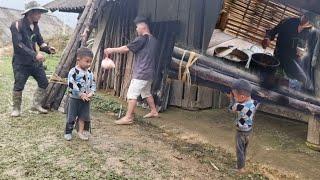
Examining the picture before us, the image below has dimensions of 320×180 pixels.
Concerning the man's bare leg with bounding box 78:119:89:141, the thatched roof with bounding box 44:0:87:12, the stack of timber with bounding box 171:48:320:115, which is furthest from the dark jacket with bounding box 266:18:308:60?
the thatched roof with bounding box 44:0:87:12

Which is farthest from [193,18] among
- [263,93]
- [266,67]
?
[263,93]

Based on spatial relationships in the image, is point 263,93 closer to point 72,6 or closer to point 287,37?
point 287,37

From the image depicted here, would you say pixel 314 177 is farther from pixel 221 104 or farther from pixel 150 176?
pixel 221 104

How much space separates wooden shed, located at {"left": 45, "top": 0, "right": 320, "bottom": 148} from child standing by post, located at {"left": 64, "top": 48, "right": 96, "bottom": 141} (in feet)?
4.41

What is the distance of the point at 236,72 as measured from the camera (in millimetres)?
5664

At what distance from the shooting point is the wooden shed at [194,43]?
224 inches

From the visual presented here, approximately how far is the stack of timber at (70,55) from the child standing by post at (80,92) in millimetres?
1432

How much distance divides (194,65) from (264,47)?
58.5 inches

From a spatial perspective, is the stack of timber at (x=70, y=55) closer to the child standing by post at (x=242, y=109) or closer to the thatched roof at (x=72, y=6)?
the child standing by post at (x=242, y=109)

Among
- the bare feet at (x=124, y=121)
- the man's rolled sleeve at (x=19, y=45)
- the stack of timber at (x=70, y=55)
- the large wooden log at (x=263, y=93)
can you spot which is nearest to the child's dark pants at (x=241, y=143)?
the large wooden log at (x=263, y=93)

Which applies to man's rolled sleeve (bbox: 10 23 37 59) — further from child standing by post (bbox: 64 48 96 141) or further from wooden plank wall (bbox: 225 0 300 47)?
wooden plank wall (bbox: 225 0 300 47)

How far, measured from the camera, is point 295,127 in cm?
739

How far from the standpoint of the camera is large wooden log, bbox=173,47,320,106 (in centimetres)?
566

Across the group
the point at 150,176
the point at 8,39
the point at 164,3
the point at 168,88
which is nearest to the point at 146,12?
the point at 164,3
